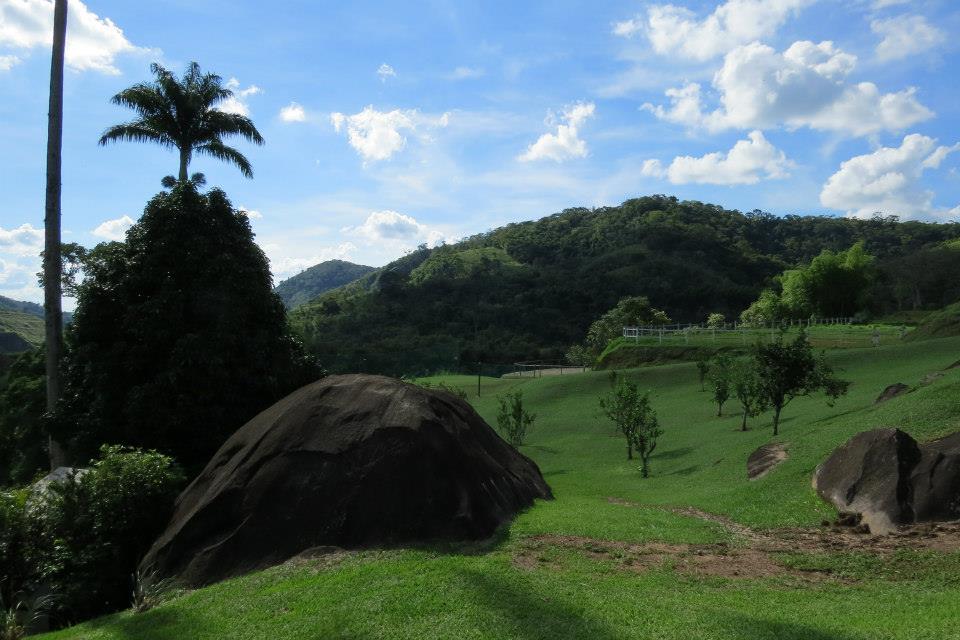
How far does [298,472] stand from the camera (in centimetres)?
1352

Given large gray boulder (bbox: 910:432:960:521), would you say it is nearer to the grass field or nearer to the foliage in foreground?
the grass field

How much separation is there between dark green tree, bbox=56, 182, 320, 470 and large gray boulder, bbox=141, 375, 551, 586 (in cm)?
375

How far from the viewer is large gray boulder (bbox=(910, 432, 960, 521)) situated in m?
13.2

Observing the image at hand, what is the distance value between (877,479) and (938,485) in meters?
1.23

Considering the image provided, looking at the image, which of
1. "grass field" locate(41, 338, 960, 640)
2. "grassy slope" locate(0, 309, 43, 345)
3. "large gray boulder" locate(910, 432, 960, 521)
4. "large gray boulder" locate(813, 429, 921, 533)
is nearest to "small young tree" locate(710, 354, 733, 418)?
"grass field" locate(41, 338, 960, 640)

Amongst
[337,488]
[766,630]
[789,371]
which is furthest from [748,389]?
[766,630]

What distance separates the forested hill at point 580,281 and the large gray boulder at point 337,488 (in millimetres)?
58052

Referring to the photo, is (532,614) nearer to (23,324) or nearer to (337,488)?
(337,488)

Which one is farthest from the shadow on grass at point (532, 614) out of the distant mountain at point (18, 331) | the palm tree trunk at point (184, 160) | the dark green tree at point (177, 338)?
the distant mountain at point (18, 331)

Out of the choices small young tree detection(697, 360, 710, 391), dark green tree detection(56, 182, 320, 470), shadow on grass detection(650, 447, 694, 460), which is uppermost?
dark green tree detection(56, 182, 320, 470)

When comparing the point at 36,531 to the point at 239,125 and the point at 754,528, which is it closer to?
the point at 754,528

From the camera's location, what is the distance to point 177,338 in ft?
62.0

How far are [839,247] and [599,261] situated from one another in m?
60.6

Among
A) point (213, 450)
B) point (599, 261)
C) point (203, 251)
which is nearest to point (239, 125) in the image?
point (203, 251)
